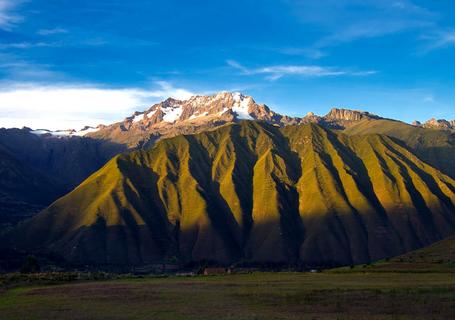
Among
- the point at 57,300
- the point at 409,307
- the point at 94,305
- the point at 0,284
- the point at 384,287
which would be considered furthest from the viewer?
the point at 0,284

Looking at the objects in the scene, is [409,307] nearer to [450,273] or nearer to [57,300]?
[57,300]

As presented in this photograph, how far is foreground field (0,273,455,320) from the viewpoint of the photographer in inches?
3044

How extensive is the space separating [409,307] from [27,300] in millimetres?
58501

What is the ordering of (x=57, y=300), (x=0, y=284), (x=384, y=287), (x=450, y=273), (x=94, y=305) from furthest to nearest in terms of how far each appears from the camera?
(x=450, y=273) < (x=0, y=284) < (x=384, y=287) < (x=57, y=300) < (x=94, y=305)

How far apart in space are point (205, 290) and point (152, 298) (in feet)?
59.5

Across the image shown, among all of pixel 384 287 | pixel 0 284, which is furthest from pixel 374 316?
pixel 0 284

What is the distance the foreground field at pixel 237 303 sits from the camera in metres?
77.3

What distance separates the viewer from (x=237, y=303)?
91.6 meters

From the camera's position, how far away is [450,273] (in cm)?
14638

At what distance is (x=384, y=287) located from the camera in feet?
361

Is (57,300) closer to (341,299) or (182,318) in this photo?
(182,318)

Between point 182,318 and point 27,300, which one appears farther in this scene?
point 27,300

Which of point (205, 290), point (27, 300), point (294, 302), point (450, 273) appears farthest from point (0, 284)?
point (450, 273)

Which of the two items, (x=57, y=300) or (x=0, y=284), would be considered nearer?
(x=57, y=300)
